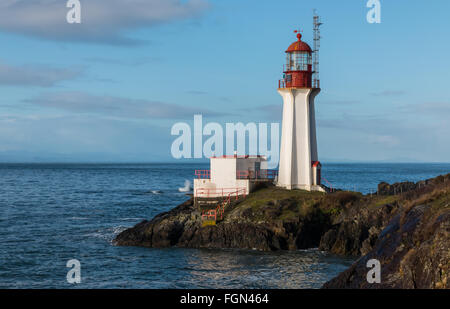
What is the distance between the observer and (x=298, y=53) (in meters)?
42.2

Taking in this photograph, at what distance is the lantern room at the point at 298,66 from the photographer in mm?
42031

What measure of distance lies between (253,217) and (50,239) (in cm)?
1700

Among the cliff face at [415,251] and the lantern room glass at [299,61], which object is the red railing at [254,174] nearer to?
the lantern room glass at [299,61]

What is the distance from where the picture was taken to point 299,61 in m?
42.3

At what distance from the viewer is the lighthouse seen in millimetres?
41844

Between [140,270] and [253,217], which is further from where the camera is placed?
[253,217]

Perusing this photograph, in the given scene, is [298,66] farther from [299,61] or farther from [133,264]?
[133,264]

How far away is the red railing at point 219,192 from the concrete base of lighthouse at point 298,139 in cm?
390

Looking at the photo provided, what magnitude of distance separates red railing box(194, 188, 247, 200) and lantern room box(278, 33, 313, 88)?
387 inches

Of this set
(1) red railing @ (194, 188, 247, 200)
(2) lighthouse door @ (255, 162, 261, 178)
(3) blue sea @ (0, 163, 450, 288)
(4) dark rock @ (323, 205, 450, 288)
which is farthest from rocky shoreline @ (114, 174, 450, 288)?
(4) dark rock @ (323, 205, 450, 288)

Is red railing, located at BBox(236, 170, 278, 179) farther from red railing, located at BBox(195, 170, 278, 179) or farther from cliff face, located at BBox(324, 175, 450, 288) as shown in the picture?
cliff face, located at BBox(324, 175, 450, 288)

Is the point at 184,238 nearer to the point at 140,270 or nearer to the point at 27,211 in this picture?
the point at 140,270

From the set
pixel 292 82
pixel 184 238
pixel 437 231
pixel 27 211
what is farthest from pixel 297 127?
pixel 27 211
